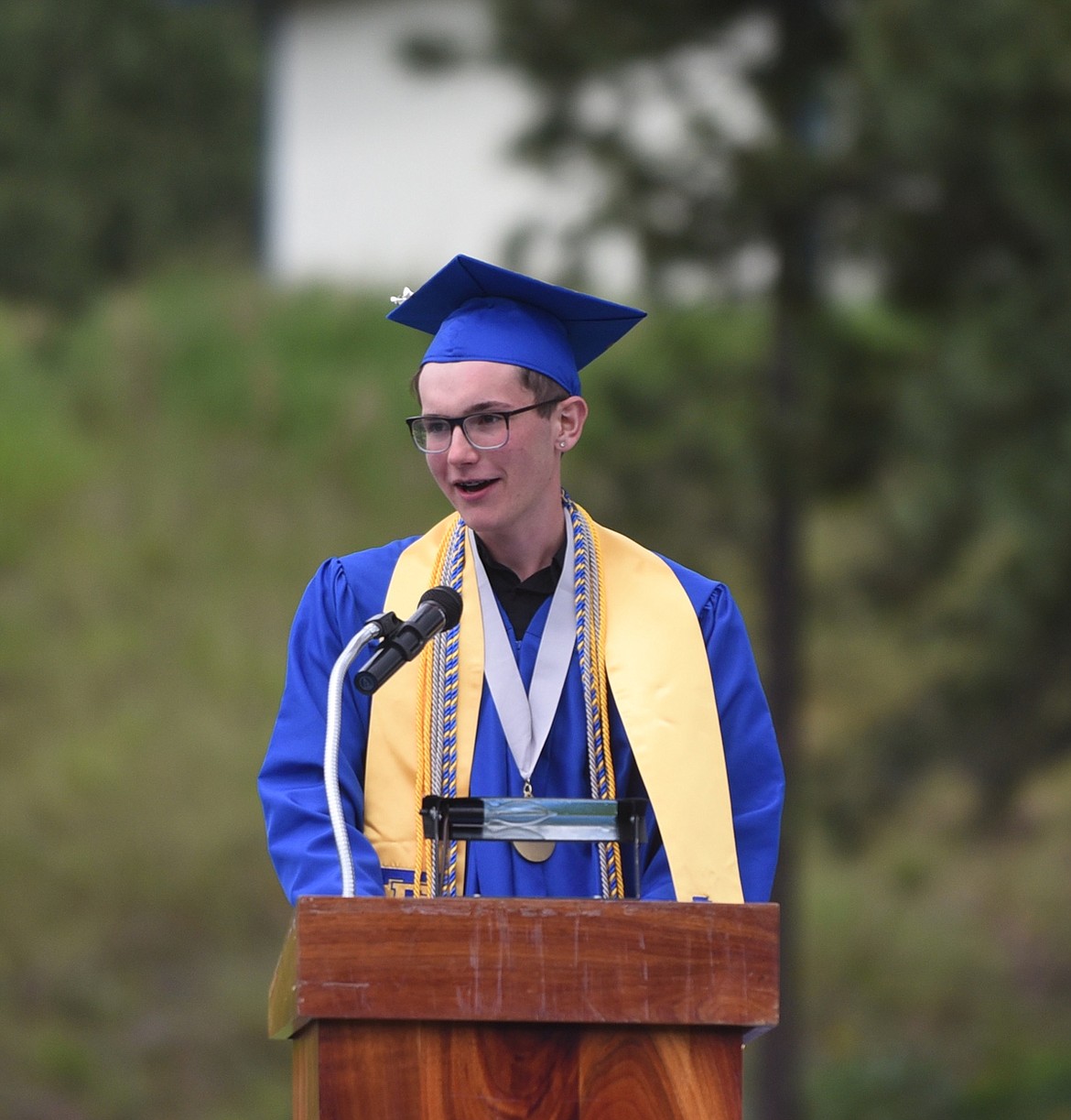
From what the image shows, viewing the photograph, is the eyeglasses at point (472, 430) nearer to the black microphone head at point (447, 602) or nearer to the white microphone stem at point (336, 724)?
the black microphone head at point (447, 602)

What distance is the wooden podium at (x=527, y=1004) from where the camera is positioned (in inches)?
102

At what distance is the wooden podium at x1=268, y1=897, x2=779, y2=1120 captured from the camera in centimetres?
258

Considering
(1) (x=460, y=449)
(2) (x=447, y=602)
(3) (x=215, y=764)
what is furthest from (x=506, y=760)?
(3) (x=215, y=764)

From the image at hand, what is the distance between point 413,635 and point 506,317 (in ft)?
2.16

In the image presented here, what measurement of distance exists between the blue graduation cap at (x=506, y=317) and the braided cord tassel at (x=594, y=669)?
26 cm

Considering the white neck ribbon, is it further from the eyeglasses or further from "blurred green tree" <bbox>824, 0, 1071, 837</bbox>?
"blurred green tree" <bbox>824, 0, 1071, 837</bbox>

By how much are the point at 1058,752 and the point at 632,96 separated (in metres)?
4.07

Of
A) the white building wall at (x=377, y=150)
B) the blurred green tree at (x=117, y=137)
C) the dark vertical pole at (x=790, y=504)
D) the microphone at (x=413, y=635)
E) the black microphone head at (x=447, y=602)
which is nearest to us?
the microphone at (x=413, y=635)

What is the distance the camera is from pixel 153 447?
625 inches

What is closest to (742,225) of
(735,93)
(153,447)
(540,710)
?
(735,93)

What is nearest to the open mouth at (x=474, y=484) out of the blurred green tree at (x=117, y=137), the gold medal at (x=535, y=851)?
the gold medal at (x=535, y=851)

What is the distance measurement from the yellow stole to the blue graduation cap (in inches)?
13.3

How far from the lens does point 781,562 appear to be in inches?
433

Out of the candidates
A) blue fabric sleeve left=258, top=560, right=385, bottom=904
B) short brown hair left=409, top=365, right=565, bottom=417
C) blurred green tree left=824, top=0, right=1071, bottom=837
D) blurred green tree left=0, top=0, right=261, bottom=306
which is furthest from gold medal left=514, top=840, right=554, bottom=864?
blurred green tree left=0, top=0, right=261, bottom=306
